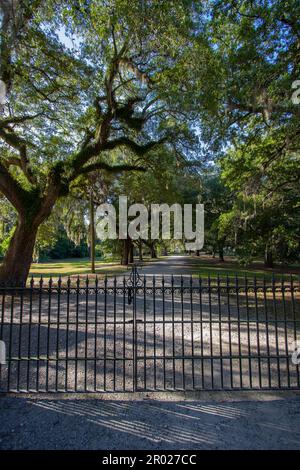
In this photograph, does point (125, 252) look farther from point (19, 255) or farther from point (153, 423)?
point (153, 423)

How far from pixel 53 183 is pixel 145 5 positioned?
281 inches

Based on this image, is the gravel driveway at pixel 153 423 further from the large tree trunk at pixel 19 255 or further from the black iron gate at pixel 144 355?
the large tree trunk at pixel 19 255

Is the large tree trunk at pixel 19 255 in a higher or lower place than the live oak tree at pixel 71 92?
lower

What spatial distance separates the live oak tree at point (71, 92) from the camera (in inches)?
269

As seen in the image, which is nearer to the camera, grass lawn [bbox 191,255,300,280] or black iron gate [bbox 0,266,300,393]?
black iron gate [bbox 0,266,300,393]

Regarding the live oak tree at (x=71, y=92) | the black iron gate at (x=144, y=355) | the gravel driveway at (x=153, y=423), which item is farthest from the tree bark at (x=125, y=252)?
the gravel driveway at (x=153, y=423)

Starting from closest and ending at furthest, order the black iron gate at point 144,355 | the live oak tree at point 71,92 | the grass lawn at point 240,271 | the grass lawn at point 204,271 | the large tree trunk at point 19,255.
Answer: the black iron gate at point 144,355 < the live oak tree at point 71,92 < the large tree trunk at point 19,255 < the grass lawn at point 240,271 < the grass lawn at point 204,271

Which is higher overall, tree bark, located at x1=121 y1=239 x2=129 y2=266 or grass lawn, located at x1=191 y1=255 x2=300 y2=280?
tree bark, located at x1=121 y1=239 x2=129 y2=266

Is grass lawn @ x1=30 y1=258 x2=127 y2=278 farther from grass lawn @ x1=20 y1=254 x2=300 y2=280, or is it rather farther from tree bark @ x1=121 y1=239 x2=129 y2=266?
tree bark @ x1=121 y1=239 x2=129 y2=266

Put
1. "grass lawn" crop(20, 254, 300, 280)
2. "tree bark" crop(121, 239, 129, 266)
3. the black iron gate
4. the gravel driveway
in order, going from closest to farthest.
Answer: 1. the gravel driveway
2. the black iron gate
3. "grass lawn" crop(20, 254, 300, 280)
4. "tree bark" crop(121, 239, 129, 266)

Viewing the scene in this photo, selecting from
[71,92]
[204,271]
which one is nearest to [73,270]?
[204,271]

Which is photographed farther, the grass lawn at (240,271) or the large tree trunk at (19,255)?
the grass lawn at (240,271)

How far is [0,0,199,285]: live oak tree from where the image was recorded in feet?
22.4

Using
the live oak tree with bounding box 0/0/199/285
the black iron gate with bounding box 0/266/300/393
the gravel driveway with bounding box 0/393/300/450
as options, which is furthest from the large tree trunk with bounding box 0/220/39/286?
the gravel driveway with bounding box 0/393/300/450
